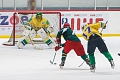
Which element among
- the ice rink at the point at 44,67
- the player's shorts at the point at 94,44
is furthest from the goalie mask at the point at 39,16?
the player's shorts at the point at 94,44

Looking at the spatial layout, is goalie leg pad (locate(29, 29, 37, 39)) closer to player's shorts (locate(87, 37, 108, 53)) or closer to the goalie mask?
the goalie mask

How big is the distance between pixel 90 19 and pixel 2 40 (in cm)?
288

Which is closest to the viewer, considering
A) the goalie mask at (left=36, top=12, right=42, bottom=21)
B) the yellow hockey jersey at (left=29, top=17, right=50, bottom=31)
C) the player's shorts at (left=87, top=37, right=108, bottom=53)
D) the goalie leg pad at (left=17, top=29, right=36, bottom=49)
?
the player's shorts at (left=87, top=37, right=108, bottom=53)

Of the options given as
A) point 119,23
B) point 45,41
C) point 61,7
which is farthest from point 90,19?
point 45,41

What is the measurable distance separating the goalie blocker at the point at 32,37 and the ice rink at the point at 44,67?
1.37 ft

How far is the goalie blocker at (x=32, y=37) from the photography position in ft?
37.6

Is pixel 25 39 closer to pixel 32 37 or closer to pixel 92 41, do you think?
pixel 32 37

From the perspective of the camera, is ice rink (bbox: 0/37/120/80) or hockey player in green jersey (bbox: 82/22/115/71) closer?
ice rink (bbox: 0/37/120/80)

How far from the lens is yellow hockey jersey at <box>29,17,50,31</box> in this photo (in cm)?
1138

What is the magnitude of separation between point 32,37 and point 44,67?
11.6 feet

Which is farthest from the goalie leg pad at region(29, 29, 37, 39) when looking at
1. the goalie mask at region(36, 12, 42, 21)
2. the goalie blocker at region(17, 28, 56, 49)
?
the goalie mask at region(36, 12, 42, 21)

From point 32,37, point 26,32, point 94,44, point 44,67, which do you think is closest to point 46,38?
point 32,37

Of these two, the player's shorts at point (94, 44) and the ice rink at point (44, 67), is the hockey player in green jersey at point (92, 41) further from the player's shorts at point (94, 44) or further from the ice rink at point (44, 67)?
the ice rink at point (44, 67)

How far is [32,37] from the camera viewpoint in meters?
11.5
